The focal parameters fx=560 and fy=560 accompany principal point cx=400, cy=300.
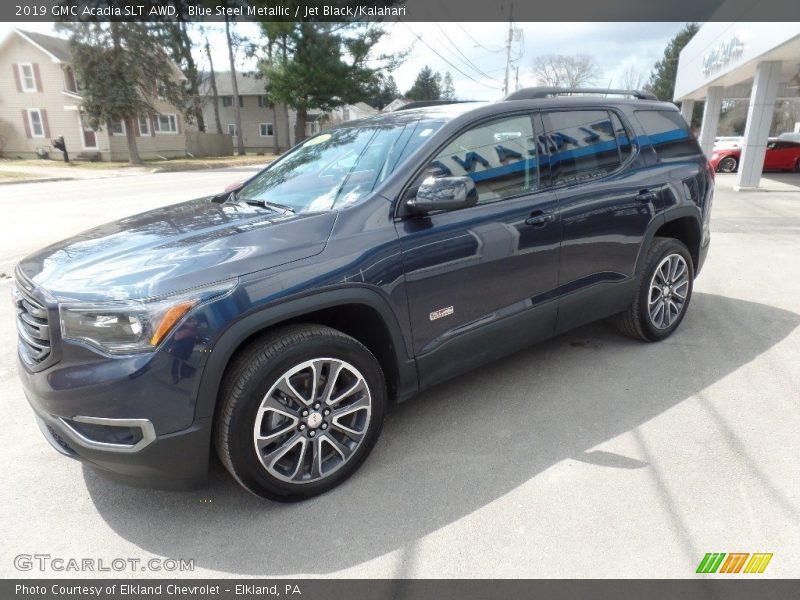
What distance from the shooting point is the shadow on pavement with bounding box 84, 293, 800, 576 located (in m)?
2.51

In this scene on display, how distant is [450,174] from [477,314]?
82 centimetres

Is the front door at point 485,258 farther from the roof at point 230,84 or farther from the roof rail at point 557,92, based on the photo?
the roof at point 230,84

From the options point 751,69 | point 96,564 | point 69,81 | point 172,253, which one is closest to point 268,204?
point 172,253

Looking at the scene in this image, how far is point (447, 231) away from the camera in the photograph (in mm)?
3051

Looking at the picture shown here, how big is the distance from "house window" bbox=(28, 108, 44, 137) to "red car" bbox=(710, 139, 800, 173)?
36.8 meters

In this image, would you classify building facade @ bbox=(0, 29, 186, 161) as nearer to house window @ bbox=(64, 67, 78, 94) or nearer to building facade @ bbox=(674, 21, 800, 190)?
house window @ bbox=(64, 67, 78, 94)

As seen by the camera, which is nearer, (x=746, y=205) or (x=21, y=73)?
(x=746, y=205)

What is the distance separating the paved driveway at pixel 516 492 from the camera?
2.40 metres

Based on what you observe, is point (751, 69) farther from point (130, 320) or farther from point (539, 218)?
point (130, 320)

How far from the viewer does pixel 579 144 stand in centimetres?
388

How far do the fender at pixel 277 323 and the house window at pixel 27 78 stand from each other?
40471 millimetres

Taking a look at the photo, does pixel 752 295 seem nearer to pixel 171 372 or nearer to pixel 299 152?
pixel 299 152

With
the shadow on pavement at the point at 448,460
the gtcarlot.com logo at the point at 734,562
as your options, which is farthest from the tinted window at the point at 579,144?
the gtcarlot.com logo at the point at 734,562

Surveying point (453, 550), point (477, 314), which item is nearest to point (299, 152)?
point (477, 314)
